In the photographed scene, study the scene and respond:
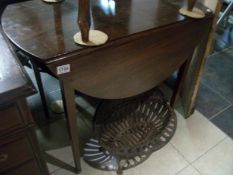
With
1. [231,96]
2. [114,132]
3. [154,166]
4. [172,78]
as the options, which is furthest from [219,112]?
[114,132]

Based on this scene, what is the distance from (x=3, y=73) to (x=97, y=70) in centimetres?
36

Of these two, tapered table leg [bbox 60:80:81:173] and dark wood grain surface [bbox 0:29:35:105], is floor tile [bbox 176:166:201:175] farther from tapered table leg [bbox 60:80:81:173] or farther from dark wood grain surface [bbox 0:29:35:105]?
dark wood grain surface [bbox 0:29:35:105]

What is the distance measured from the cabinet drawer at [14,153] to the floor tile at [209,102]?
1.30m

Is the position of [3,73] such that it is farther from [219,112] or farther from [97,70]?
[219,112]

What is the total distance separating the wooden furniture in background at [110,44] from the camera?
88cm

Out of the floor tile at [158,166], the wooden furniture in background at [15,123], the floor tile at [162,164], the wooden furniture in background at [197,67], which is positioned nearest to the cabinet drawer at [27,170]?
the wooden furniture in background at [15,123]

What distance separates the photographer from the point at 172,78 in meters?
2.00

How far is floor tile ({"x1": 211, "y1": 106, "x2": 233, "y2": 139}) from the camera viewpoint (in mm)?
1610

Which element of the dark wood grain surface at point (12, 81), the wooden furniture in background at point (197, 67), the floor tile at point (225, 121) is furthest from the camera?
the floor tile at point (225, 121)

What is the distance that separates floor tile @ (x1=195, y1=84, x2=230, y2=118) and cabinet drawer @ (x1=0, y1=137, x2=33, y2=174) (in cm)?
130

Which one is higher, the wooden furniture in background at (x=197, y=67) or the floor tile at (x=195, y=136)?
the wooden furniture in background at (x=197, y=67)

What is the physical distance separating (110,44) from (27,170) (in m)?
0.57

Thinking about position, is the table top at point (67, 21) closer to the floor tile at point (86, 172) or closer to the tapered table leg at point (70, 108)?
the tapered table leg at point (70, 108)

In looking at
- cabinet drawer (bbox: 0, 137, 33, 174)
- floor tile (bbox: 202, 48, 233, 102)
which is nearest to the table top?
cabinet drawer (bbox: 0, 137, 33, 174)
